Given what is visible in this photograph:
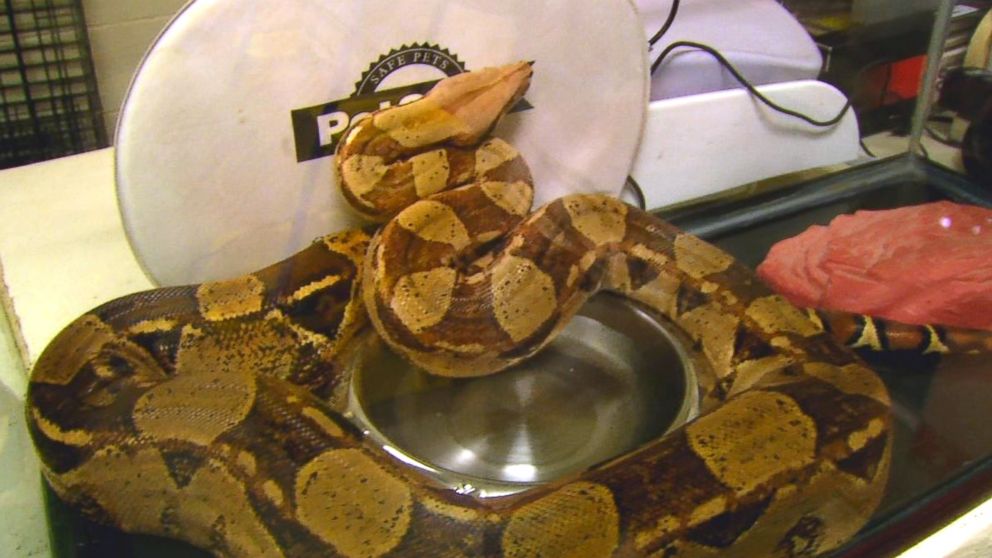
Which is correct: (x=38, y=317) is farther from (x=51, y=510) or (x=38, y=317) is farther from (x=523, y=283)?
(x=523, y=283)

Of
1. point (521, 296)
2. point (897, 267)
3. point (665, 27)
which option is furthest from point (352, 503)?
point (665, 27)

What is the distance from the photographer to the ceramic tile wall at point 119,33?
1.68m

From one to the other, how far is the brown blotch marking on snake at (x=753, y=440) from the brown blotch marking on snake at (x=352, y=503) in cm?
36

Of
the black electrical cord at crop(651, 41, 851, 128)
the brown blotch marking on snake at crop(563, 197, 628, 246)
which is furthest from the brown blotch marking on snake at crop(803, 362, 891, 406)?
the black electrical cord at crop(651, 41, 851, 128)

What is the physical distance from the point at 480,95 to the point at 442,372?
417 millimetres

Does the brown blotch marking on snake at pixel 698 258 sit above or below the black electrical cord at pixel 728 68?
below

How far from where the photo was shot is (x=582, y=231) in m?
1.37

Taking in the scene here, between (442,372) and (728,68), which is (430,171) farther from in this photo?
(728,68)

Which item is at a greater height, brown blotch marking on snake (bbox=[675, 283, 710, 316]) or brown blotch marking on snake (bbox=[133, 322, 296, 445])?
brown blotch marking on snake (bbox=[133, 322, 296, 445])

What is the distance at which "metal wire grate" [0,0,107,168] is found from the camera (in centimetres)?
163

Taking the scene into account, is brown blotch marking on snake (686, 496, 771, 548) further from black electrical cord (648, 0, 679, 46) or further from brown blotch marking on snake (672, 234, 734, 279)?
black electrical cord (648, 0, 679, 46)

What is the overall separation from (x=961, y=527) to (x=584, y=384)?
55 cm

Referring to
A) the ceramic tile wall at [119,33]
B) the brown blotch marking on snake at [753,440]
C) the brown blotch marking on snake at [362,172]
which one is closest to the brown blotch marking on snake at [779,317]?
the brown blotch marking on snake at [753,440]

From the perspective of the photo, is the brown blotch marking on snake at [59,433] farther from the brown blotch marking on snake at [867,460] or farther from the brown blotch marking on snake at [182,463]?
the brown blotch marking on snake at [867,460]
